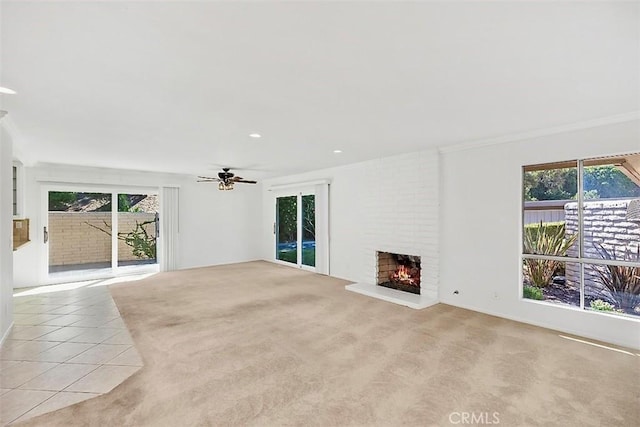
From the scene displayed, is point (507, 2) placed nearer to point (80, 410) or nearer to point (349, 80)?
point (349, 80)

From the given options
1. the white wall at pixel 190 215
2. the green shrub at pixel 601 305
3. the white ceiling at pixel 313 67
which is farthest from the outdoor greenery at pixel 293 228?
the green shrub at pixel 601 305

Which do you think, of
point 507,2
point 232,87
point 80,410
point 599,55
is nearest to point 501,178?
point 599,55

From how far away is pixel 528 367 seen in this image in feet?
9.06

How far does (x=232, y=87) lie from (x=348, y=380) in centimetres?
263

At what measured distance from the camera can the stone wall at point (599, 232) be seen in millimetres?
3350

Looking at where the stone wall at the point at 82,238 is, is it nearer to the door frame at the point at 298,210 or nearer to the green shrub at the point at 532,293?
the door frame at the point at 298,210

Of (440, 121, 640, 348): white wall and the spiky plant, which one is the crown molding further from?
the spiky plant

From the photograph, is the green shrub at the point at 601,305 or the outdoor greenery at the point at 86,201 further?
the outdoor greenery at the point at 86,201

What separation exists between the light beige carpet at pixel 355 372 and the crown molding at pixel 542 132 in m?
2.43

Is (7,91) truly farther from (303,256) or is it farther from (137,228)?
(303,256)

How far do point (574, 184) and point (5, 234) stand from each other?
6704 mm

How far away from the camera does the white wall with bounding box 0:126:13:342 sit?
3.28m

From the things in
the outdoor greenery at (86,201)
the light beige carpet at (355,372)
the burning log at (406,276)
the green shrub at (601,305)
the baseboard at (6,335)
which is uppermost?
the outdoor greenery at (86,201)

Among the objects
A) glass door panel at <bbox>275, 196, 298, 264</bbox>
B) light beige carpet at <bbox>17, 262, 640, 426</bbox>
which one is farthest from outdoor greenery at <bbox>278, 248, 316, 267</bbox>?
light beige carpet at <bbox>17, 262, 640, 426</bbox>
